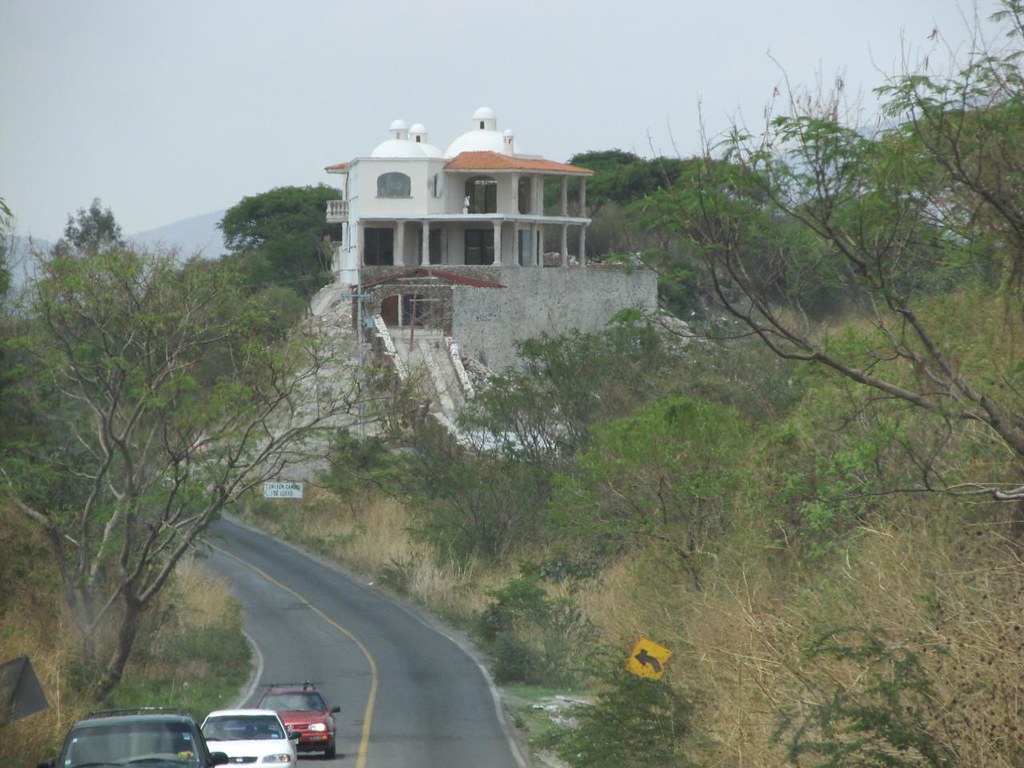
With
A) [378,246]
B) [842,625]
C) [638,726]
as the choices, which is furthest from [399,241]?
[842,625]

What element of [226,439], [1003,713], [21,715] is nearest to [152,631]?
[226,439]

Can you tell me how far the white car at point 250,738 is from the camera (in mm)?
22469

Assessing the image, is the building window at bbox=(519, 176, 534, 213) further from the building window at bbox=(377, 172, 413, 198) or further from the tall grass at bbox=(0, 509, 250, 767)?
the tall grass at bbox=(0, 509, 250, 767)

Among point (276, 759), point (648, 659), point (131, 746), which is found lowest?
point (276, 759)

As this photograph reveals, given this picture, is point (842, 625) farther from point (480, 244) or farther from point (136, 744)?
point (480, 244)

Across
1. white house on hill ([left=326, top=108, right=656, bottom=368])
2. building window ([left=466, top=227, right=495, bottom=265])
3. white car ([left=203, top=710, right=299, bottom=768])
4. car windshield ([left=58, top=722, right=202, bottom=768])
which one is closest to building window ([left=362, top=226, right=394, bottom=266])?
white house on hill ([left=326, top=108, right=656, bottom=368])

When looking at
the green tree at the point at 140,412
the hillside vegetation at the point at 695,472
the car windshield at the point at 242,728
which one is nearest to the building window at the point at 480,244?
the hillside vegetation at the point at 695,472

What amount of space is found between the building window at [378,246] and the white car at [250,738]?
58351mm

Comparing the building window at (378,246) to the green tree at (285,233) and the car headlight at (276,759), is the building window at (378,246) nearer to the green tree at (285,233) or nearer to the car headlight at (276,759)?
the green tree at (285,233)

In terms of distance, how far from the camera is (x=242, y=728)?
77.0 feet

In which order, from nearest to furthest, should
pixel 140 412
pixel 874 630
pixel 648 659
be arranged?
pixel 874 630 → pixel 648 659 → pixel 140 412

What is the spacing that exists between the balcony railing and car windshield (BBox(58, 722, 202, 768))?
6973 centimetres

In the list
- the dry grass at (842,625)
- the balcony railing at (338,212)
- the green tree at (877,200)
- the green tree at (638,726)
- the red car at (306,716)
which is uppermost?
the balcony railing at (338,212)

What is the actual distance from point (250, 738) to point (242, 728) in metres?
0.41
